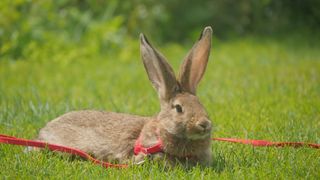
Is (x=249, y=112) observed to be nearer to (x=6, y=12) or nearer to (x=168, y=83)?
(x=168, y=83)

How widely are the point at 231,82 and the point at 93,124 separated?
12.4 feet

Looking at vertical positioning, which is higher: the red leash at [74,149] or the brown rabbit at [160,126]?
the brown rabbit at [160,126]

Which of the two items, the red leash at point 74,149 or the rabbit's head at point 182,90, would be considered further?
the red leash at point 74,149

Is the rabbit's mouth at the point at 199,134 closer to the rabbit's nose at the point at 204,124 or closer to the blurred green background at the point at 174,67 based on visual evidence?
the rabbit's nose at the point at 204,124

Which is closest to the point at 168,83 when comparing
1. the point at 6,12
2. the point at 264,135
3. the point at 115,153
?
the point at 115,153

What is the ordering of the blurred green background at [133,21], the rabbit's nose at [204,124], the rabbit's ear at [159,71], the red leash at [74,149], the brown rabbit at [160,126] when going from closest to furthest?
the rabbit's nose at [204,124]
the brown rabbit at [160,126]
the rabbit's ear at [159,71]
the red leash at [74,149]
the blurred green background at [133,21]

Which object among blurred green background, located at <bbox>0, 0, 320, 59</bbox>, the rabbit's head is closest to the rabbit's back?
the rabbit's head

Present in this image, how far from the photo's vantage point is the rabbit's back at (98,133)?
4898 millimetres

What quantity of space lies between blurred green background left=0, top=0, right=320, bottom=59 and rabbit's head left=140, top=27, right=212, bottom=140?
6416mm

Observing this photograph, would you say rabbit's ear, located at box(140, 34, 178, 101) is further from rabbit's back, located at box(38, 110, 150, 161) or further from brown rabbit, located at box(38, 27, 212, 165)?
rabbit's back, located at box(38, 110, 150, 161)

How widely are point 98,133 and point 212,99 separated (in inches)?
99.9

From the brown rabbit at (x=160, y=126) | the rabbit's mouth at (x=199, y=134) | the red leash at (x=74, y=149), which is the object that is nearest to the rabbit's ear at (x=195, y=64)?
the brown rabbit at (x=160, y=126)

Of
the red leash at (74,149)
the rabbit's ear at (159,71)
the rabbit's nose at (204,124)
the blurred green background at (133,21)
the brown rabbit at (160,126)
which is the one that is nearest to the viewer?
the rabbit's nose at (204,124)

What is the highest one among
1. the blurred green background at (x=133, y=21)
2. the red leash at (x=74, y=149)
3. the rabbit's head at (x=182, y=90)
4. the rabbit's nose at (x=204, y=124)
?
the blurred green background at (x=133, y=21)
